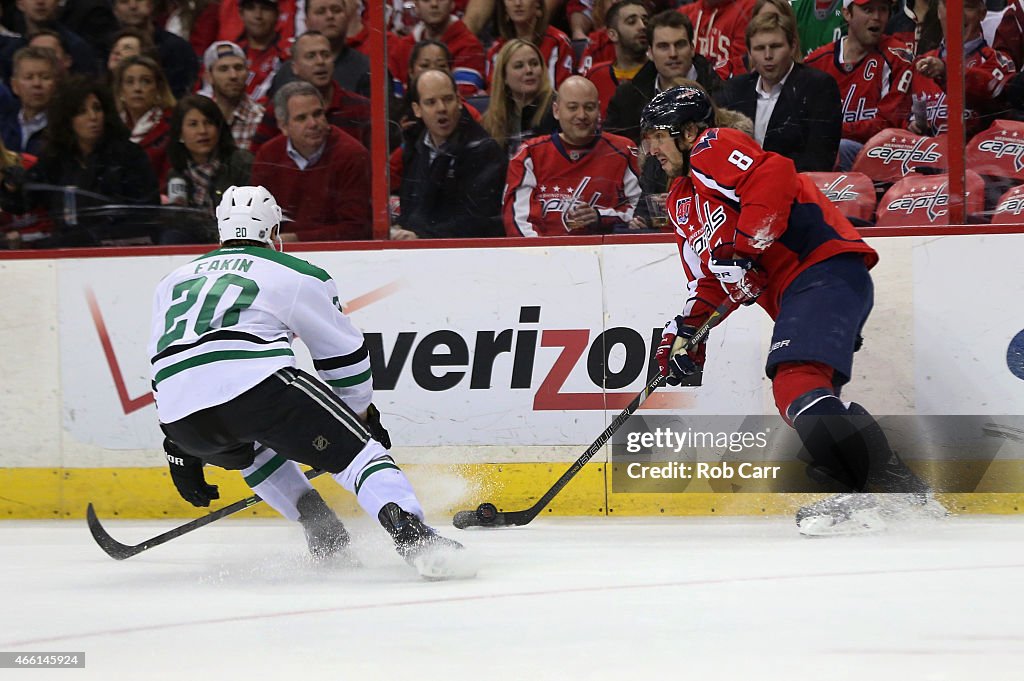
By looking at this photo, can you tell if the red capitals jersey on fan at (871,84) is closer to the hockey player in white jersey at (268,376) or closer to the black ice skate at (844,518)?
the black ice skate at (844,518)

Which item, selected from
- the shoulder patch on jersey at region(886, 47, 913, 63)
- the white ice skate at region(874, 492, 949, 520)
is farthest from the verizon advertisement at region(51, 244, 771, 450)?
the shoulder patch on jersey at region(886, 47, 913, 63)

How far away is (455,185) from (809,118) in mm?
1224

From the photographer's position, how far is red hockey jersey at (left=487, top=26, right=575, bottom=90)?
4242mm

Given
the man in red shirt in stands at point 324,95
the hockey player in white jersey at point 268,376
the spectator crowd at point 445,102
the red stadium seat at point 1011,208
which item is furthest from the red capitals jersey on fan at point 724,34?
the hockey player in white jersey at point 268,376

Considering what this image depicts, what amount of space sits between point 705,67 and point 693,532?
1.59 m

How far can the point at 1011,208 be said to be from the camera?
12.8 ft

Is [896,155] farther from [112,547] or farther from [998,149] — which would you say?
[112,547]

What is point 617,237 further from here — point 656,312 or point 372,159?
point 372,159

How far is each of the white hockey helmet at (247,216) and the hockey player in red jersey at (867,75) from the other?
2016mm

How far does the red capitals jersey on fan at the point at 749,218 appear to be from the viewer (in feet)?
11.2

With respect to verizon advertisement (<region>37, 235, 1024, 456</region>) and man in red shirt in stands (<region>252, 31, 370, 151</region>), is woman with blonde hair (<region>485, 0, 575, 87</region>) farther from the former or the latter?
verizon advertisement (<region>37, 235, 1024, 456</region>)

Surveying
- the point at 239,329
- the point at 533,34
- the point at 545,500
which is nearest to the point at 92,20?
the point at 533,34

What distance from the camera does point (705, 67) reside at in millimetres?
4129

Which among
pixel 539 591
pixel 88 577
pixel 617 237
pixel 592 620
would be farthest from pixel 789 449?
pixel 88 577
